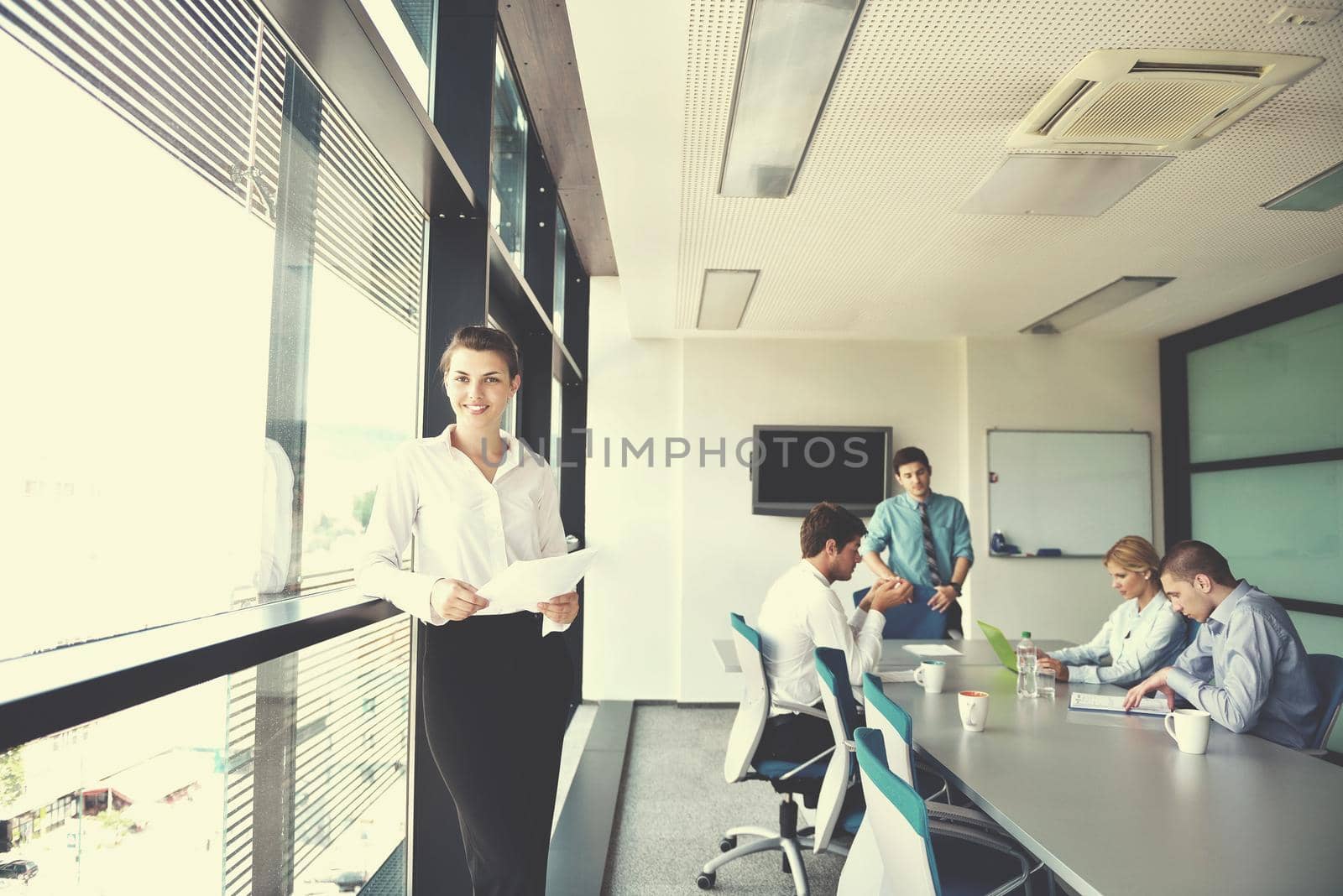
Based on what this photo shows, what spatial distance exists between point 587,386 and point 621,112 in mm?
3725

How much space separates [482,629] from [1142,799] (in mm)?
1573

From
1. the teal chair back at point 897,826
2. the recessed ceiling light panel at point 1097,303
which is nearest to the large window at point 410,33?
the teal chair back at point 897,826

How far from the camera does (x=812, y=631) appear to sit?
3125 mm

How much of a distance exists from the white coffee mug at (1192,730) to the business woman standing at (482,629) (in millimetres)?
1744

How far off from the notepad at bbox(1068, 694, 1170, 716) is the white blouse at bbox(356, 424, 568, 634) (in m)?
1.93

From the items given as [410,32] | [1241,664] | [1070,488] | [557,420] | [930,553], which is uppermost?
[410,32]

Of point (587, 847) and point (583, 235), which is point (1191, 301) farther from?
point (587, 847)

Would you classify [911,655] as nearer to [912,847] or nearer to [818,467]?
[912,847]

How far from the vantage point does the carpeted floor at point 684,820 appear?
335 centimetres

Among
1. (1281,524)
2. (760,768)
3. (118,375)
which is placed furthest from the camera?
(1281,524)

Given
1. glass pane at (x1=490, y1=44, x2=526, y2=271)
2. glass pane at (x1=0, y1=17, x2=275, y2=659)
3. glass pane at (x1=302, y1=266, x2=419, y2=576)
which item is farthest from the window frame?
glass pane at (x1=0, y1=17, x2=275, y2=659)

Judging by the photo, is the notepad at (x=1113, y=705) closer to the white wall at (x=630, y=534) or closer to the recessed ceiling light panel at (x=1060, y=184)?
the recessed ceiling light panel at (x=1060, y=184)

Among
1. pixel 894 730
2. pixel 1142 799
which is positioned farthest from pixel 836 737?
pixel 1142 799

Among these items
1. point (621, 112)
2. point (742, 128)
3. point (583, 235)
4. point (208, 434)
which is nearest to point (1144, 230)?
point (742, 128)
